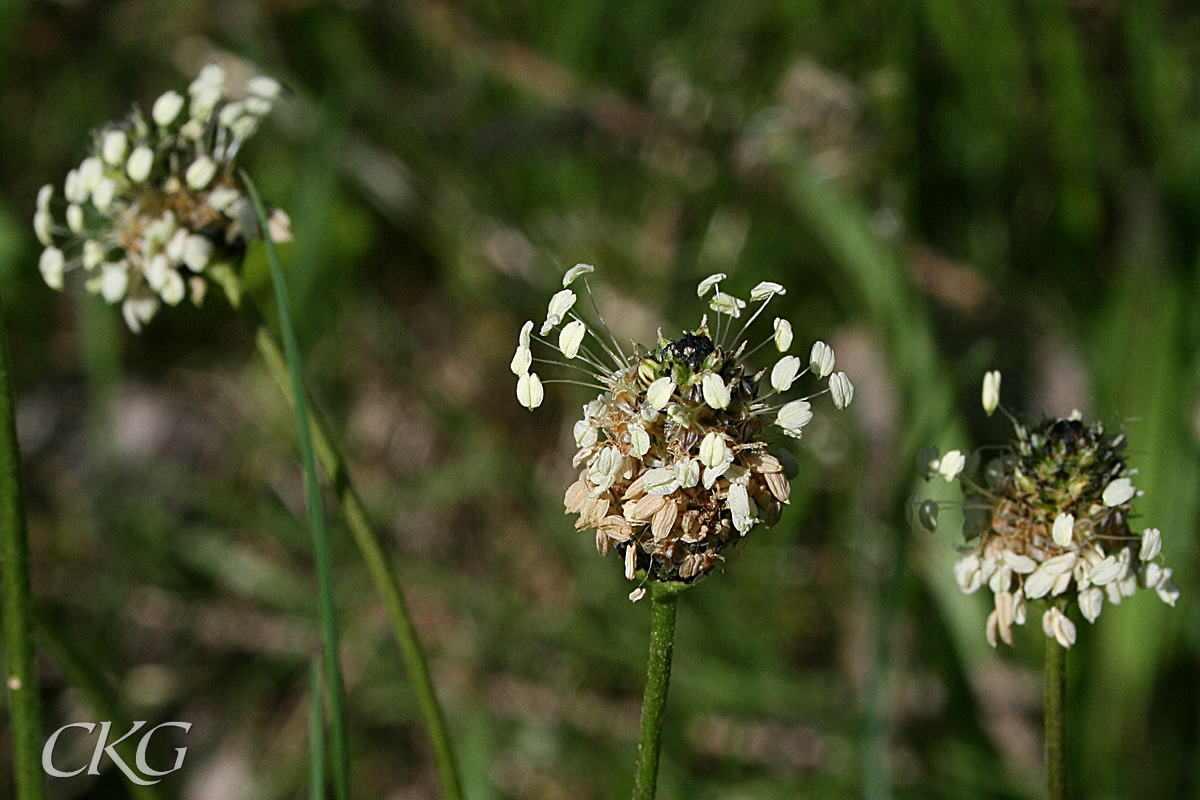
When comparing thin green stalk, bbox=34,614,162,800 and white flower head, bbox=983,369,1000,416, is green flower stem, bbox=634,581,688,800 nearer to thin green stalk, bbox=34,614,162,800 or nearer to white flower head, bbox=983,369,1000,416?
white flower head, bbox=983,369,1000,416

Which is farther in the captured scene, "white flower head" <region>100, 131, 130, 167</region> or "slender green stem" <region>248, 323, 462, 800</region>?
"white flower head" <region>100, 131, 130, 167</region>

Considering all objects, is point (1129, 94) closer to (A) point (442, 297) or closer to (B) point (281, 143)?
(A) point (442, 297)

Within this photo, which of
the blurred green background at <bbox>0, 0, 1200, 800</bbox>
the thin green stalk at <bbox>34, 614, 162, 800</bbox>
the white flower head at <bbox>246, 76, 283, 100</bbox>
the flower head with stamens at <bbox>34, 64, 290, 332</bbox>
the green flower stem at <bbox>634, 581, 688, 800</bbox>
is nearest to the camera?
the green flower stem at <bbox>634, 581, 688, 800</bbox>

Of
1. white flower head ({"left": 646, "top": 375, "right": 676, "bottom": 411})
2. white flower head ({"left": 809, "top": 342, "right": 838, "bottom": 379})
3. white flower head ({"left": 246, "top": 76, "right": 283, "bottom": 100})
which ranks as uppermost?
white flower head ({"left": 246, "top": 76, "right": 283, "bottom": 100})

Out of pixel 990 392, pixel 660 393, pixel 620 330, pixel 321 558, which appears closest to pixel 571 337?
pixel 660 393

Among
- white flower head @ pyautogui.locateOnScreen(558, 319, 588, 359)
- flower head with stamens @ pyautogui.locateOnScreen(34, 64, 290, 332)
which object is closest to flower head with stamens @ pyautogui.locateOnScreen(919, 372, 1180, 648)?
white flower head @ pyautogui.locateOnScreen(558, 319, 588, 359)

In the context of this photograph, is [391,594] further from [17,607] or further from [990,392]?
[990,392]

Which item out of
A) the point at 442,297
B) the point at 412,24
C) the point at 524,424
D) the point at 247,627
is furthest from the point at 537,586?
the point at 412,24
